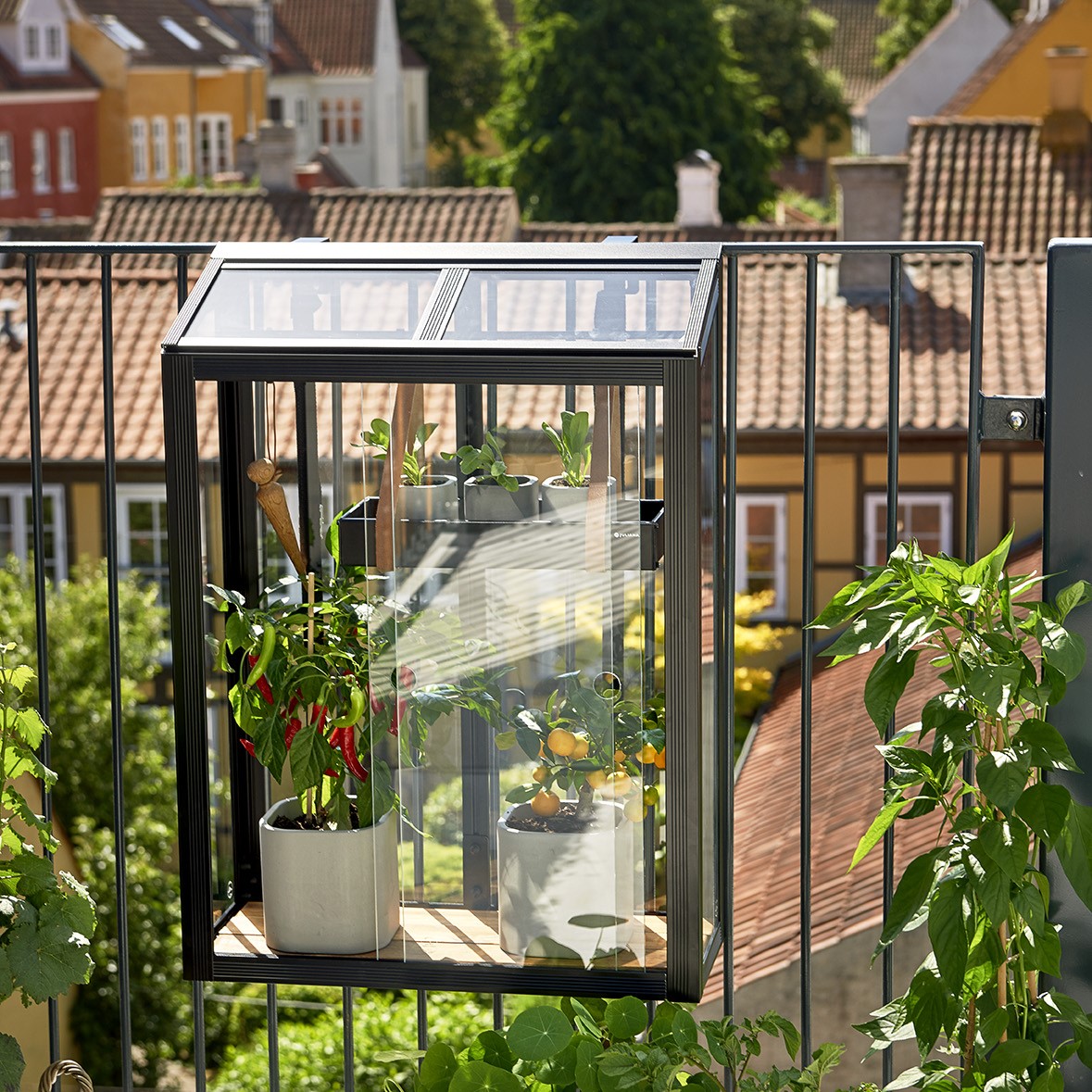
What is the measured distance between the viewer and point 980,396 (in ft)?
6.57

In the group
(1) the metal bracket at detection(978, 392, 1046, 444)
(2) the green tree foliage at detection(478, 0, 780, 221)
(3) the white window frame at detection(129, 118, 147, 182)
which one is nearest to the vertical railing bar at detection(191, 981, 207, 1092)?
(1) the metal bracket at detection(978, 392, 1046, 444)

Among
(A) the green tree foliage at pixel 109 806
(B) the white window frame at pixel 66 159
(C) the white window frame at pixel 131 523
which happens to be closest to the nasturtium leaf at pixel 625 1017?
(A) the green tree foliage at pixel 109 806

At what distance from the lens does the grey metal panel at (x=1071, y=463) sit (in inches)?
75.5

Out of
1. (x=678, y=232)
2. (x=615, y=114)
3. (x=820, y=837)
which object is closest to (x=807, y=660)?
(x=820, y=837)

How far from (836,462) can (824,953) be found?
826cm

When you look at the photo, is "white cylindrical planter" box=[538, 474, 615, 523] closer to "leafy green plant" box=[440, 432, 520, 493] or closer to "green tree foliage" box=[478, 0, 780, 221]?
"leafy green plant" box=[440, 432, 520, 493]

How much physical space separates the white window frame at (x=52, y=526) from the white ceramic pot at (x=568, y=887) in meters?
13.1

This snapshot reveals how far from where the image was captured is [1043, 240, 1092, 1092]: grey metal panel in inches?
75.5

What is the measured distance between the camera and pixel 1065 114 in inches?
Answer: 687

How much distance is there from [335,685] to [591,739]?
0.32 meters

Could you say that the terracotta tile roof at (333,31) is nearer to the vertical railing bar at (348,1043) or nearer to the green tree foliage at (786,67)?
the green tree foliage at (786,67)

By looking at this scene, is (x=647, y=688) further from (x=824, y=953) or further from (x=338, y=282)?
(x=824, y=953)

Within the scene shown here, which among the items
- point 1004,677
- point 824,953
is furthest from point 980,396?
point 824,953

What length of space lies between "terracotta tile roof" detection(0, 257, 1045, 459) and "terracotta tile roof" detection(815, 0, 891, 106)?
123 ft
